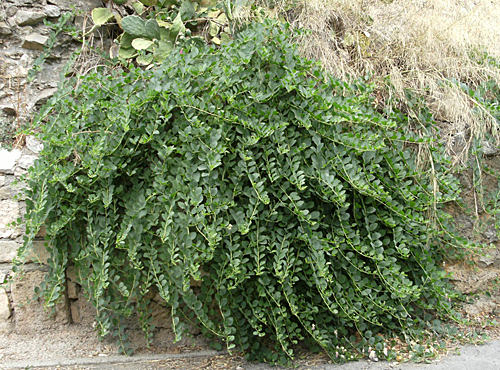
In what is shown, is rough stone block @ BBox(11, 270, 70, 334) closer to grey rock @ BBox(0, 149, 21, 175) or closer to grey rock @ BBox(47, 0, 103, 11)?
grey rock @ BBox(0, 149, 21, 175)

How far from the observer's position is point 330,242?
7.65 feet

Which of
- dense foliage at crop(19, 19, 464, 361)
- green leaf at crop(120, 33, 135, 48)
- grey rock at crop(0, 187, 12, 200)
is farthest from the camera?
green leaf at crop(120, 33, 135, 48)

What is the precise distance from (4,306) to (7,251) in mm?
337

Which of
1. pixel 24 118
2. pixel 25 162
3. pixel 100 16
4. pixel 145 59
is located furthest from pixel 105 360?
pixel 100 16

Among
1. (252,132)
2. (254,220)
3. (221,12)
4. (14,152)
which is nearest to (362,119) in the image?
(252,132)

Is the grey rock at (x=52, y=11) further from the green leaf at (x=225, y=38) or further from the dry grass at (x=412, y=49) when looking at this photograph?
the dry grass at (x=412, y=49)

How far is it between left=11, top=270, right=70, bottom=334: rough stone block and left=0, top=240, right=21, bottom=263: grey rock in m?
0.15

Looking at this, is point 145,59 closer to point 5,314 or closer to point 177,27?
point 177,27

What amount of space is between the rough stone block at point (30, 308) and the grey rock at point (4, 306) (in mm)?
39

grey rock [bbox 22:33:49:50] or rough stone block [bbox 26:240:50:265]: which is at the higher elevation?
grey rock [bbox 22:33:49:50]

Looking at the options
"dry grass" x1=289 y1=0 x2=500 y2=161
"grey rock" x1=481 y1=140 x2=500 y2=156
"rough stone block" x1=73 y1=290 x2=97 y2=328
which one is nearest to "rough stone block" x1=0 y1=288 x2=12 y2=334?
"rough stone block" x1=73 y1=290 x2=97 y2=328

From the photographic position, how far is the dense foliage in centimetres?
223

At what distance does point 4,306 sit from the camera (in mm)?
2617

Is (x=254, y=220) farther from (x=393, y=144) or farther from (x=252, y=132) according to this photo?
(x=393, y=144)
